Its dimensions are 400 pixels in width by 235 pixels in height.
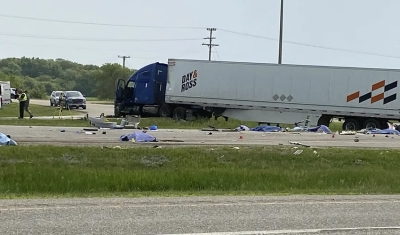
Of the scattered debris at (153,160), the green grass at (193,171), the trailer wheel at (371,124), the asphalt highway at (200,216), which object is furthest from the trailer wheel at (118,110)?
the asphalt highway at (200,216)

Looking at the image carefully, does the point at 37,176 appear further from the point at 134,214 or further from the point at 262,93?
the point at 262,93

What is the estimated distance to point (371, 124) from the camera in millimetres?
33906

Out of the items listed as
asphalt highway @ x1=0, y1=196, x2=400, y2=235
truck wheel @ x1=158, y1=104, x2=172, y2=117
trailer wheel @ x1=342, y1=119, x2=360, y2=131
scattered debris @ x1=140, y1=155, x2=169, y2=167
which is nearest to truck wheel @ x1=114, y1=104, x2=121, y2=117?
truck wheel @ x1=158, y1=104, x2=172, y2=117

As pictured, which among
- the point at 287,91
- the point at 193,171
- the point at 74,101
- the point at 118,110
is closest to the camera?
the point at 193,171

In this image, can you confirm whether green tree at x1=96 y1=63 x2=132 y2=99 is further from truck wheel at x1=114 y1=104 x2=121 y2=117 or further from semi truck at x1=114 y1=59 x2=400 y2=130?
semi truck at x1=114 y1=59 x2=400 y2=130

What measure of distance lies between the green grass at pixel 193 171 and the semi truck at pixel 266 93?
13.9m

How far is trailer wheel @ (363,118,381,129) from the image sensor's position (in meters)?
33.8

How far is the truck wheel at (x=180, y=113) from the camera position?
36.2m

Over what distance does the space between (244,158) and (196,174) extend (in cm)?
340

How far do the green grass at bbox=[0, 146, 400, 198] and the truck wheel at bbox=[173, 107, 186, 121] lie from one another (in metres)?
17.2

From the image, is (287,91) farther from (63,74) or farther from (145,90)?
(63,74)

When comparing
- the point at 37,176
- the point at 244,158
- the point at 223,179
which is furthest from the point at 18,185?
the point at 244,158

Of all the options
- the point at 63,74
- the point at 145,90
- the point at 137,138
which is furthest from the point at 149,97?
the point at 63,74

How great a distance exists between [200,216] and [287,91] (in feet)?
86.7
